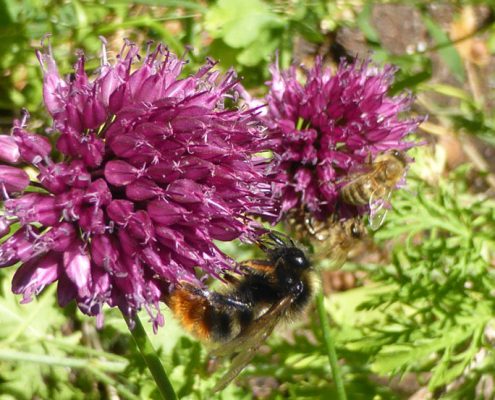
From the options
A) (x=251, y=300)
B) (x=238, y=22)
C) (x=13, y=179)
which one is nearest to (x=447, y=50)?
(x=238, y=22)

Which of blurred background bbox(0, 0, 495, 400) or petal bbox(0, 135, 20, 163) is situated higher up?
petal bbox(0, 135, 20, 163)

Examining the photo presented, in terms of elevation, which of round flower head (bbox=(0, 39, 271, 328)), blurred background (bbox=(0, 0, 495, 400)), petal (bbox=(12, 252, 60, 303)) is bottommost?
blurred background (bbox=(0, 0, 495, 400))

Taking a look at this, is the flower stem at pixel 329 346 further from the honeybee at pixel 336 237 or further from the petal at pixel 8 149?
the petal at pixel 8 149

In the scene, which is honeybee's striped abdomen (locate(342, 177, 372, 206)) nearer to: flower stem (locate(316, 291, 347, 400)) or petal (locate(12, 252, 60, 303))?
flower stem (locate(316, 291, 347, 400))

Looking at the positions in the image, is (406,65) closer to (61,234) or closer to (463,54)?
(463,54)

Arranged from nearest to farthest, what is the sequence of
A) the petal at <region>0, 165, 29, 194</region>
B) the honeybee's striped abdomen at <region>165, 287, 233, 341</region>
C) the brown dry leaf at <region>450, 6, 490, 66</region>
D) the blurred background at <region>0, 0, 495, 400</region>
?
the petal at <region>0, 165, 29, 194</region> → the honeybee's striped abdomen at <region>165, 287, 233, 341</region> → the blurred background at <region>0, 0, 495, 400</region> → the brown dry leaf at <region>450, 6, 490, 66</region>

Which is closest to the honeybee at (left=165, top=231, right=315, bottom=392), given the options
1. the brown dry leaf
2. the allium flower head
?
the allium flower head

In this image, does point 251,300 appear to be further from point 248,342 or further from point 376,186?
point 376,186
